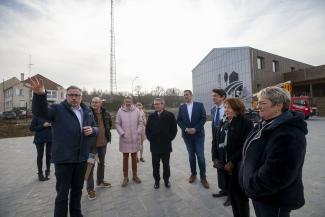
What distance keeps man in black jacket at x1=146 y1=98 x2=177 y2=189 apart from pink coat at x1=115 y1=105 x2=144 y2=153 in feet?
1.10

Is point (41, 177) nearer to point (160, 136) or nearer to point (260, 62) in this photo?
point (160, 136)

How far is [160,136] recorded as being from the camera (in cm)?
454

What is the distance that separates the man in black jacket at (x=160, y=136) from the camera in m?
4.54

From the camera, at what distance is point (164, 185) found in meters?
4.61

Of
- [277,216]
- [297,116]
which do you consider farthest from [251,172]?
[297,116]

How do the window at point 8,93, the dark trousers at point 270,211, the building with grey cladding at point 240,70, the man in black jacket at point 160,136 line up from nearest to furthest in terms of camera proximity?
the dark trousers at point 270,211, the man in black jacket at point 160,136, the building with grey cladding at point 240,70, the window at point 8,93

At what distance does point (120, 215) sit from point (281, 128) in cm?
269

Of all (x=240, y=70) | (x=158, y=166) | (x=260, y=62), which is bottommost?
(x=158, y=166)

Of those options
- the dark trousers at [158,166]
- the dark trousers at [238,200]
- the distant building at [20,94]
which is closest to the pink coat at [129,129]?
the dark trousers at [158,166]

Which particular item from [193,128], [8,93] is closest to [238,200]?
[193,128]

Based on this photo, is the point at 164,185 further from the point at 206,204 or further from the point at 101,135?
the point at 101,135

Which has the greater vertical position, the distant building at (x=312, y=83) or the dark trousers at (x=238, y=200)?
the distant building at (x=312, y=83)

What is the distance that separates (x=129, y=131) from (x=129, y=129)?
4cm

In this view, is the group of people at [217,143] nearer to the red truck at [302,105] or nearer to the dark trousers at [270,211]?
the dark trousers at [270,211]
